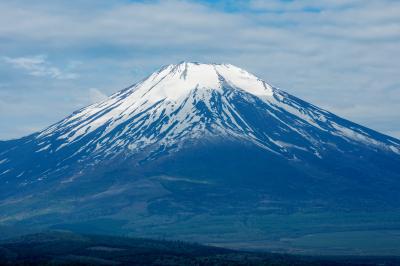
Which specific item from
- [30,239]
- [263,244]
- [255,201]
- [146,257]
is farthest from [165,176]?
[146,257]

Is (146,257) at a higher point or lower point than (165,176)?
lower

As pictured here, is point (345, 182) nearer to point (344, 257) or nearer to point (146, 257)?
point (344, 257)

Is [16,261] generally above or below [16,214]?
below

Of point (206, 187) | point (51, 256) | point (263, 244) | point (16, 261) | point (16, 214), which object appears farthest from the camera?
point (206, 187)

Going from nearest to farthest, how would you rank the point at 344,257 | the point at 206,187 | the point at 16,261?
the point at 16,261
the point at 344,257
the point at 206,187

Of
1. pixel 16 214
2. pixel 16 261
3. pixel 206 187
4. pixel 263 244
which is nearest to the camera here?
pixel 16 261

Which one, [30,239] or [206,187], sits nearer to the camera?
[30,239]

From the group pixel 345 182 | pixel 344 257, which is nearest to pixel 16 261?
pixel 344 257

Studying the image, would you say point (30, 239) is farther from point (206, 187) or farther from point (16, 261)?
point (206, 187)

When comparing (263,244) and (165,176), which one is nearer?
(263,244)
